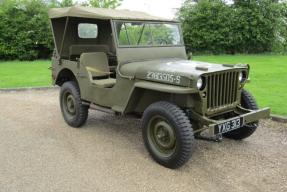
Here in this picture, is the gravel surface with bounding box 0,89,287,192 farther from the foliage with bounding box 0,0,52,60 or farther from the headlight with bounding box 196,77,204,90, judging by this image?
the foliage with bounding box 0,0,52,60

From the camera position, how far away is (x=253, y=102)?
549 centimetres

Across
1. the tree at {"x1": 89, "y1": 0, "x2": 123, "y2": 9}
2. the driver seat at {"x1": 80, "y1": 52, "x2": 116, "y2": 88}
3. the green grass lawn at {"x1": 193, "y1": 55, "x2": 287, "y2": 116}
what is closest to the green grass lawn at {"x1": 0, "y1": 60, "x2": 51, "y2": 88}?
the driver seat at {"x1": 80, "y1": 52, "x2": 116, "y2": 88}

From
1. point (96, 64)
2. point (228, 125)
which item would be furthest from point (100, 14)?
point (228, 125)

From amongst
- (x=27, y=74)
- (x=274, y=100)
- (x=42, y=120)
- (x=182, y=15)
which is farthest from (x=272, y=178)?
(x=182, y=15)

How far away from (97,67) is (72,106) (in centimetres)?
82

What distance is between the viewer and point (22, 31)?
1711 centimetres

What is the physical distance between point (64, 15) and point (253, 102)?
11.0 ft

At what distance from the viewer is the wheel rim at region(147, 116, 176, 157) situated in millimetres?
4766

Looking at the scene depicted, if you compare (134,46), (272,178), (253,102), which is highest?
(134,46)

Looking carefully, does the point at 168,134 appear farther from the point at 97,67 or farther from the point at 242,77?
the point at 97,67

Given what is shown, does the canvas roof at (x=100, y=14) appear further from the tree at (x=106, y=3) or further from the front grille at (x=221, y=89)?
the tree at (x=106, y=3)

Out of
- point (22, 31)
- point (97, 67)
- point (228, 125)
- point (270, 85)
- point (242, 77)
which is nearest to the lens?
point (228, 125)

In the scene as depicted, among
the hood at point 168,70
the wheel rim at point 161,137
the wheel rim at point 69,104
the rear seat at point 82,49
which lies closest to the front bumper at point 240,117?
the wheel rim at point 161,137

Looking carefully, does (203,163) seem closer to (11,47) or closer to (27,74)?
(27,74)
